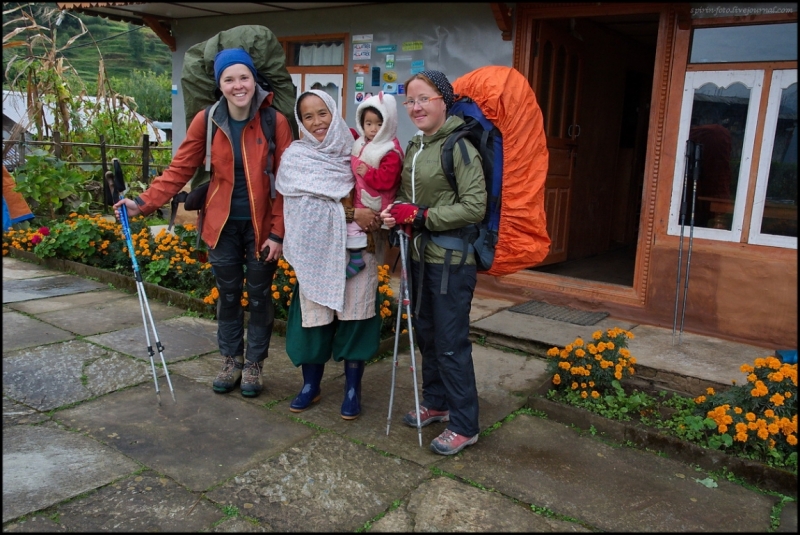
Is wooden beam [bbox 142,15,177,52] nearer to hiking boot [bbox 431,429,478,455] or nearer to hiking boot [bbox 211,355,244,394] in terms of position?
hiking boot [bbox 211,355,244,394]

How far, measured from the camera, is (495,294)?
242 inches

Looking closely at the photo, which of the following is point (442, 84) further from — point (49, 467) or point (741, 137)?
point (741, 137)

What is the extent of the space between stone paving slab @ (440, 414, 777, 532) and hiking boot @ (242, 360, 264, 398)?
135 centimetres

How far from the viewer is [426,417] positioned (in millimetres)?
3680

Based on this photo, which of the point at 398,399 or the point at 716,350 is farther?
the point at 716,350

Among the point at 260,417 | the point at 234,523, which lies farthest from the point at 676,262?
the point at 234,523

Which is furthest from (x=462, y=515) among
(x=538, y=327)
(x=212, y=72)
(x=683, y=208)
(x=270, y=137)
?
(x=683, y=208)

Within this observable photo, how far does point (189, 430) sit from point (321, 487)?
3.10ft

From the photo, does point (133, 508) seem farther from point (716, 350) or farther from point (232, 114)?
point (716, 350)

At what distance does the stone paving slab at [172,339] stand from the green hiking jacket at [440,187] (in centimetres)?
226

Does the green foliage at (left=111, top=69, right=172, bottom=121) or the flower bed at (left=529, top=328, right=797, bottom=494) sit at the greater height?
the green foliage at (left=111, top=69, right=172, bottom=121)

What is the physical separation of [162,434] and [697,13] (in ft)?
15.9

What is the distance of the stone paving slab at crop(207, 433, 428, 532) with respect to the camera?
2775 mm

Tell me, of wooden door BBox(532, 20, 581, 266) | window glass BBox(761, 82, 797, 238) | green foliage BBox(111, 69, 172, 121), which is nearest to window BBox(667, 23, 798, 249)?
window glass BBox(761, 82, 797, 238)
